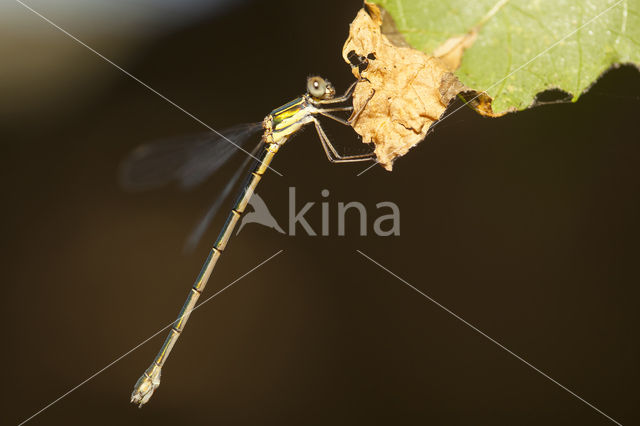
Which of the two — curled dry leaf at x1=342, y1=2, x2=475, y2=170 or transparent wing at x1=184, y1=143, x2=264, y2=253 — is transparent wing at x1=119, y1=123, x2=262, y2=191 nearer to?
transparent wing at x1=184, y1=143, x2=264, y2=253

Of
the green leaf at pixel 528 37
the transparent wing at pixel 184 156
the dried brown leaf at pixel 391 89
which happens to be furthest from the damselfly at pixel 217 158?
the green leaf at pixel 528 37

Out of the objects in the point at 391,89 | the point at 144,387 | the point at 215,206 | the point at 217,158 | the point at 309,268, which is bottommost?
the point at 144,387

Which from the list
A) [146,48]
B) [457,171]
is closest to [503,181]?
[457,171]

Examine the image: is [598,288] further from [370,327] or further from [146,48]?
[146,48]

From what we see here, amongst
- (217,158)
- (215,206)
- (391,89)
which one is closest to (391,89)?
(391,89)

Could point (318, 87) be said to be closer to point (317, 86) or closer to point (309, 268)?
point (317, 86)

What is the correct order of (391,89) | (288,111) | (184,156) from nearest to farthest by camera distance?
(391,89) < (288,111) < (184,156)

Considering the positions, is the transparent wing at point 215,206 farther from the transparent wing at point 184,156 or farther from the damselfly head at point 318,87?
the damselfly head at point 318,87
